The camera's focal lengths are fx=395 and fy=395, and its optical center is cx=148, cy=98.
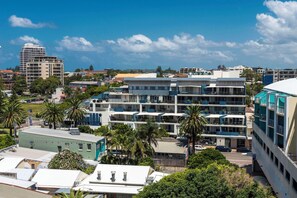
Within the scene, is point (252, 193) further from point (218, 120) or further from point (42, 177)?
point (218, 120)

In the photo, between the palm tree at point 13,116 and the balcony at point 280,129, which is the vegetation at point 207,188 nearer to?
the balcony at point 280,129

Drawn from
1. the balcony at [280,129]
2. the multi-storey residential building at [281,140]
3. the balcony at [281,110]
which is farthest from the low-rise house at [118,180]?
the balcony at [281,110]

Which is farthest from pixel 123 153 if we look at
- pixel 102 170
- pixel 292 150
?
pixel 292 150

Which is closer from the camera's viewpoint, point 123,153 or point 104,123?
point 123,153

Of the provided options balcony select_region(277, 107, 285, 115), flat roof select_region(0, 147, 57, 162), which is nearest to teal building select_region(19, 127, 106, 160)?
flat roof select_region(0, 147, 57, 162)

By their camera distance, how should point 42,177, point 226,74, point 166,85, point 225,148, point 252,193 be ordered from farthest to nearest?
point 226,74 → point 166,85 → point 225,148 → point 42,177 → point 252,193

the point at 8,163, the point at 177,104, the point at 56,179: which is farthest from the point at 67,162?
the point at 177,104
